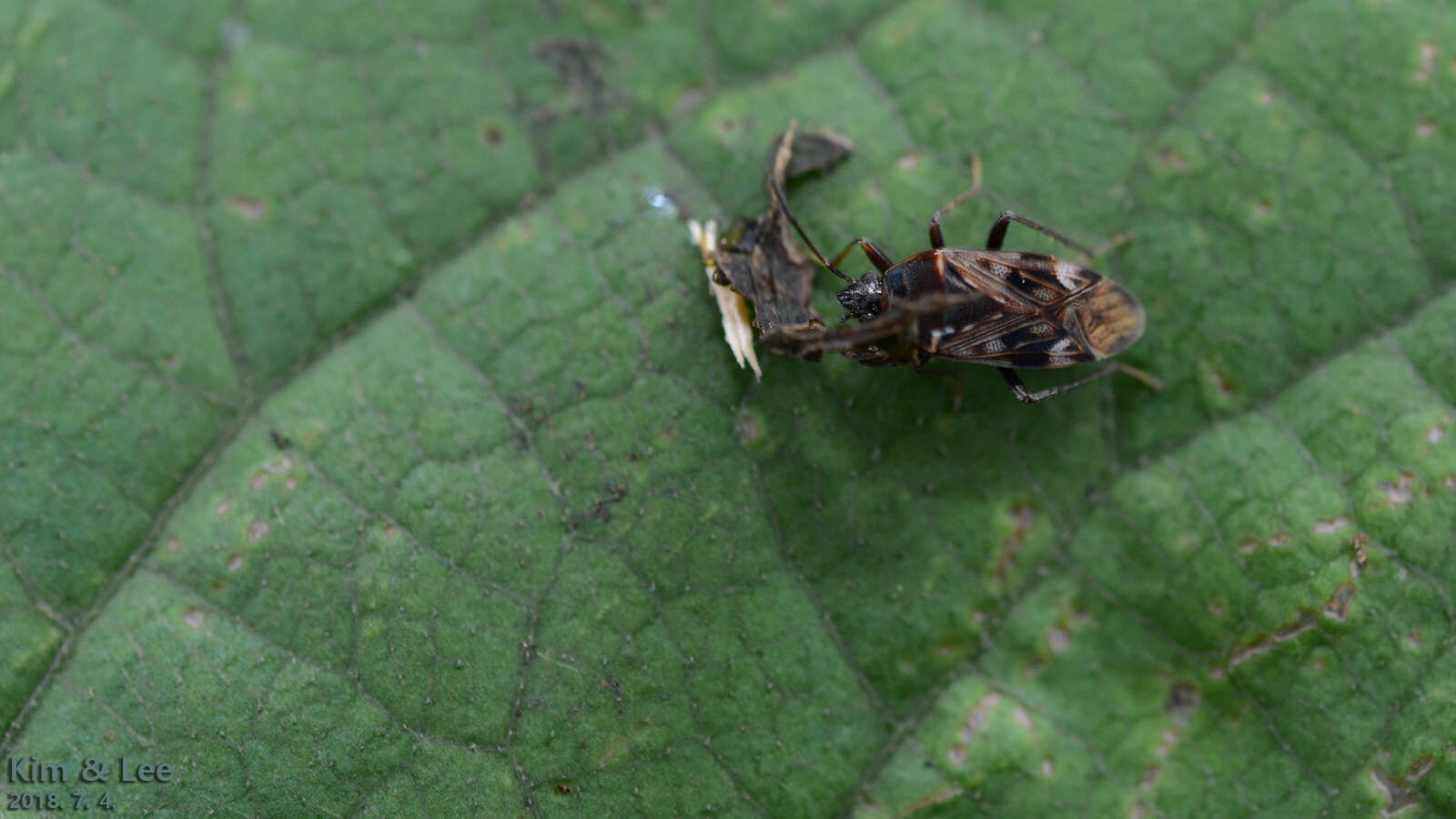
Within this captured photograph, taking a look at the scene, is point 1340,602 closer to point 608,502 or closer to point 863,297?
point 863,297

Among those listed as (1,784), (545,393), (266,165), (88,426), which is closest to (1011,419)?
(545,393)

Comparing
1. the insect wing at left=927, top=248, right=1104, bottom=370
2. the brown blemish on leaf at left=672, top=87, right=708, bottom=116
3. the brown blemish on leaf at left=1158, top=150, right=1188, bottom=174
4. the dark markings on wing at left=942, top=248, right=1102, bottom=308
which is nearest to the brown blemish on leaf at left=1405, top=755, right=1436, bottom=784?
the insect wing at left=927, top=248, right=1104, bottom=370

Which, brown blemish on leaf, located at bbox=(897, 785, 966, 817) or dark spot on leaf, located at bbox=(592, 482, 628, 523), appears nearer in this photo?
brown blemish on leaf, located at bbox=(897, 785, 966, 817)

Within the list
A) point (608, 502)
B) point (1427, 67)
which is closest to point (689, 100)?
point (608, 502)

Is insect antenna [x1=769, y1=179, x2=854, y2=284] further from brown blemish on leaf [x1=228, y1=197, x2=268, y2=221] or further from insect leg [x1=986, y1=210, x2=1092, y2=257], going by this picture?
brown blemish on leaf [x1=228, y1=197, x2=268, y2=221]

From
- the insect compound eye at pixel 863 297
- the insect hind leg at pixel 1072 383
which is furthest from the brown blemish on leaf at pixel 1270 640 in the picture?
the insect compound eye at pixel 863 297

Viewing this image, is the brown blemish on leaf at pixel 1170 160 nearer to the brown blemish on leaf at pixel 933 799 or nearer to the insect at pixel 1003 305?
the insect at pixel 1003 305
